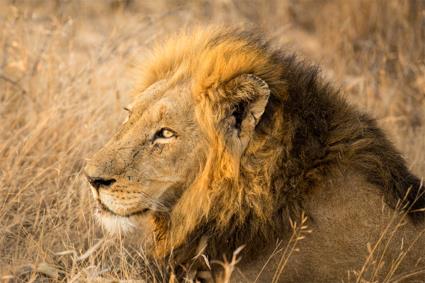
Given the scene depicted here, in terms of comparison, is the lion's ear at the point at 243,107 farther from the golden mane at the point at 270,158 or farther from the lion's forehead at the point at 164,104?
the lion's forehead at the point at 164,104

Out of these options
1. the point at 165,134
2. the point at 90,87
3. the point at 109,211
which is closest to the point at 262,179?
the point at 165,134

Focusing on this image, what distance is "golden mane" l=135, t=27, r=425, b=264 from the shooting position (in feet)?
11.8

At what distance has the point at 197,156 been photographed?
369 cm

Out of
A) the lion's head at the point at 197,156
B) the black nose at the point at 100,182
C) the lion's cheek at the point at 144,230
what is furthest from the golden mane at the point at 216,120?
the black nose at the point at 100,182

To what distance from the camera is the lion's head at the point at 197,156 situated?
3.61m

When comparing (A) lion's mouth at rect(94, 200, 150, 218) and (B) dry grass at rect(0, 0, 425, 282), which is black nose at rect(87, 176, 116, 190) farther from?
(B) dry grass at rect(0, 0, 425, 282)

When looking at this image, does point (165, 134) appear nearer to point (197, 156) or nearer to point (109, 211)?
point (197, 156)

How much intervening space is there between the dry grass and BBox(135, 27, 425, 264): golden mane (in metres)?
0.48

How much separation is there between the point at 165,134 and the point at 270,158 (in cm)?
52

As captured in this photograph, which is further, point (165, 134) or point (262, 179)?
point (165, 134)

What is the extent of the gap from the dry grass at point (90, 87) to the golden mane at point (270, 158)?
483 mm

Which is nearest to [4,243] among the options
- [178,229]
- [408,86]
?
[178,229]

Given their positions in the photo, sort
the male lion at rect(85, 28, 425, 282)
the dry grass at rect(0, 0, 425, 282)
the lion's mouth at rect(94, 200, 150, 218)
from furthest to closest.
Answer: the dry grass at rect(0, 0, 425, 282), the lion's mouth at rect(94, 200, 150, 218), the male lion at rect(85, 28, 425, 282)

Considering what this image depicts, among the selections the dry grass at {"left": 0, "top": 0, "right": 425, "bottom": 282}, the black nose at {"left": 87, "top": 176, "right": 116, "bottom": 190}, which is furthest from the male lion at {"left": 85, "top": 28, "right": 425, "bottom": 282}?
the dry grass at {"left": 0, "top": 0, "right": 425, "bottom": 282}
